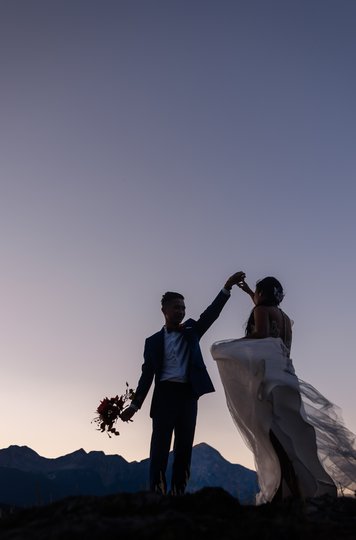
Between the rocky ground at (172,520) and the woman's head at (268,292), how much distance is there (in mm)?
3314

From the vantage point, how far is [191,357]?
8555mm

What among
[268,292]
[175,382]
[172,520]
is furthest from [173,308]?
[172,520]

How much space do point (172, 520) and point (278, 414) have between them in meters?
3.76

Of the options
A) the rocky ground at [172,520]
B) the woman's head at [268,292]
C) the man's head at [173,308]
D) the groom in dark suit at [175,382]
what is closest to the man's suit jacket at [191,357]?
the groom in dark suit at [175,382]

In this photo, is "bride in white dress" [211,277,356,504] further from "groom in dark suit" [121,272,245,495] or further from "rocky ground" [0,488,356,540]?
"rocky ground" [0,488,356,540]

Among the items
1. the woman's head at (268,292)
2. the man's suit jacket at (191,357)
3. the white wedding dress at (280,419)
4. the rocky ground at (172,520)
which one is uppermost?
the woman's head at (268,292)

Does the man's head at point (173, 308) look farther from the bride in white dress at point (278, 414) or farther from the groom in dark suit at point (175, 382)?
the bride in white dress at point (278, 414)

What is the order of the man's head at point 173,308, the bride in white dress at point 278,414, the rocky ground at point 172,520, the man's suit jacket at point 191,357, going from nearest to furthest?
the rocky ground at point 172,520 < the bride in white dress at point 278,414 < the man's suit jacket at point 191,357 < the man's head at point 173,308

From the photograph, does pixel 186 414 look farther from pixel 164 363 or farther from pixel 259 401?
pixel 259 401

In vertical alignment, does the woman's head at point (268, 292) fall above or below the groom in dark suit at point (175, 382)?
above

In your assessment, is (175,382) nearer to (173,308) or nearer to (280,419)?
(173,308)

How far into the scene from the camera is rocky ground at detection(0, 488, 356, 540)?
11.6 ft

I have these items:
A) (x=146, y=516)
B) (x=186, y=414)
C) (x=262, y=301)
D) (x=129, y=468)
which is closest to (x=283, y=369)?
(x=262, y=301)

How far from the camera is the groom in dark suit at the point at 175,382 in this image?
8.22 m
